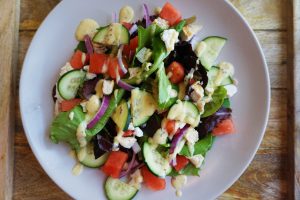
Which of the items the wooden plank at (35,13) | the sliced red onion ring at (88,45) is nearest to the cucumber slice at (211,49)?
the sliced red onion ring at (88,45)

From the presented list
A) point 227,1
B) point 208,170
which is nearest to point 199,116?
point 208,170

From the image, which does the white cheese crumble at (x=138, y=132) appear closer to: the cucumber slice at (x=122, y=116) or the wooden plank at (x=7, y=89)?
the cucumber slice at (x=122, y=116)

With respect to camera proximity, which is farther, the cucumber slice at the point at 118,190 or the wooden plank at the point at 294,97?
the wooden plank at the point at 294,97

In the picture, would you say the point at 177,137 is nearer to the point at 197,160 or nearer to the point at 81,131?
the point at 197,160

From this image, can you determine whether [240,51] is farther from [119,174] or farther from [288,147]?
[119,174]

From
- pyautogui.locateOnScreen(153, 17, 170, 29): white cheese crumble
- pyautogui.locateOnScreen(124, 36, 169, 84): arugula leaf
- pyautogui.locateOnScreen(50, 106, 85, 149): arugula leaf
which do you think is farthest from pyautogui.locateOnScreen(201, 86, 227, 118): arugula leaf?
pyautogui.locateOnScreen(50, 106, 85, 149): arugula leaf

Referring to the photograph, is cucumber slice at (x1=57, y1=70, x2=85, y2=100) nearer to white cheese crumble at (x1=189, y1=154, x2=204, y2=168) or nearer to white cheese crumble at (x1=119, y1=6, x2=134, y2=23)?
white cheese crumble at (x1=119, y1=6, x2=134, y2=23)

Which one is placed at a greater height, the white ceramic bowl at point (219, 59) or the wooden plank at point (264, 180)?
the white ceramic bowl at point (219, 59)
